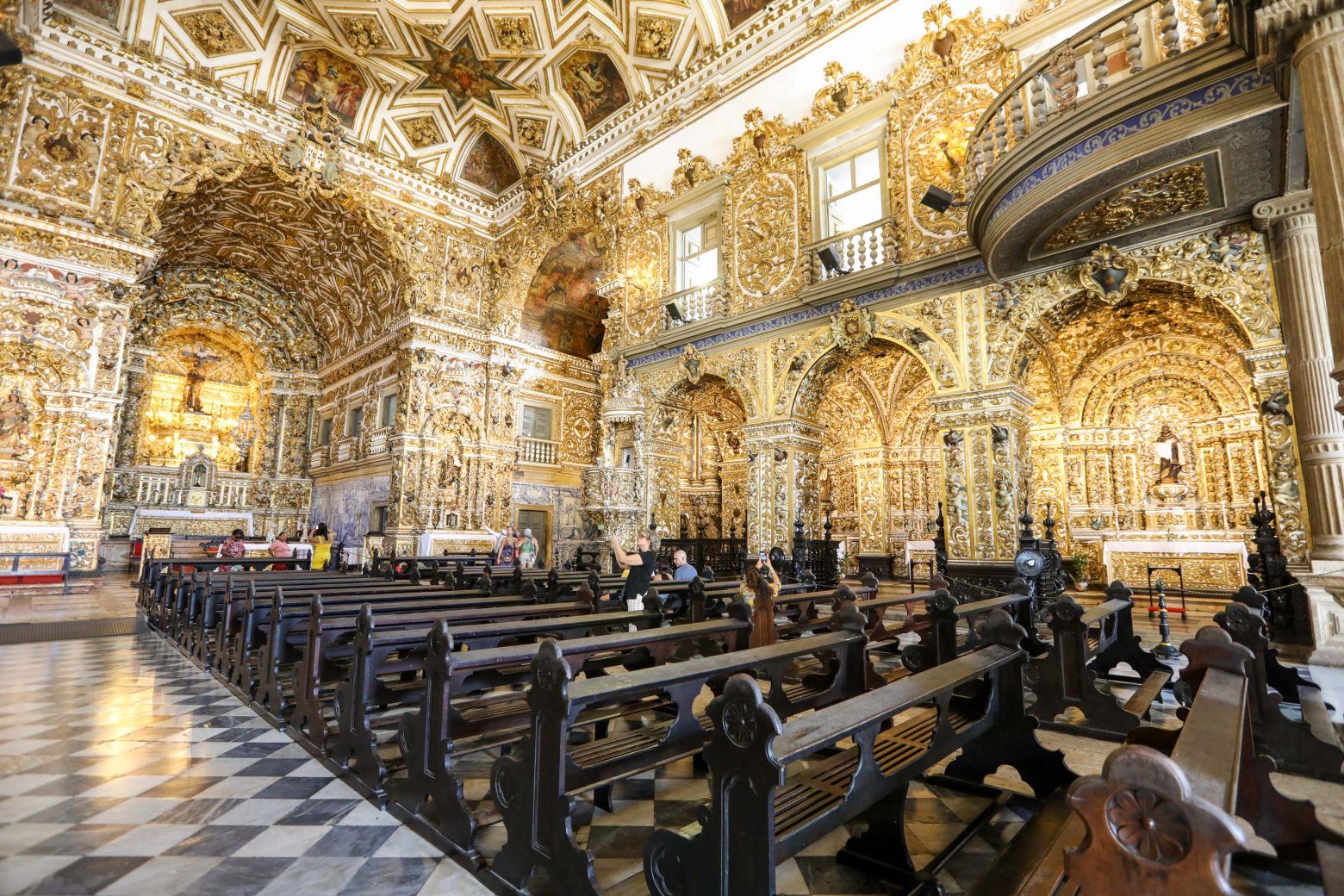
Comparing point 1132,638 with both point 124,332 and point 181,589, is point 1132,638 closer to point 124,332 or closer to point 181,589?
point 181,589

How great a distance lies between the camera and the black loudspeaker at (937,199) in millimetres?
9141

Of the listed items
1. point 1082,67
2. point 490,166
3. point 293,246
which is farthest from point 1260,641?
point 293,246

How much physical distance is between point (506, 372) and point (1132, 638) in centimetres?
1642

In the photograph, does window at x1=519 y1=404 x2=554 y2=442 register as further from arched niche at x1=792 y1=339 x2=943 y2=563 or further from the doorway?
arched niche at x1=792 y1=339 x2=943 y2=563

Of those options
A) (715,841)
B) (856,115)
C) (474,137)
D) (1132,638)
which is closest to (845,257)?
(856,115)

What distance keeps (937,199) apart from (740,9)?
654 cm

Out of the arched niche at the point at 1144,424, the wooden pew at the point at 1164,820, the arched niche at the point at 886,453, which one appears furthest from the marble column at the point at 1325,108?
the arched niche at the point at 886,453

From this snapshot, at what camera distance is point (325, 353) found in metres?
21.6

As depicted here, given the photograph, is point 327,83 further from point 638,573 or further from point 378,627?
point 378,627

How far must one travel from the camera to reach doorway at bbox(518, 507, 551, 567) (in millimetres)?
18830

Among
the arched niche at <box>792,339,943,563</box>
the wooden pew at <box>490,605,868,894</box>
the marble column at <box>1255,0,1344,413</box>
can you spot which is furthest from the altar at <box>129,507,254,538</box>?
the marble column at <box>1255,0,1344,413</box>

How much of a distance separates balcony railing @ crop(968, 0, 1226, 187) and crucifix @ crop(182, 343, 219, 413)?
76.3 feet

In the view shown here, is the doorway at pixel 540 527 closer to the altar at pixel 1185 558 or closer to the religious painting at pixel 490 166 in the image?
the religious painting at pixel 490 166

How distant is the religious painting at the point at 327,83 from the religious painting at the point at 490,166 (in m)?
3.04
